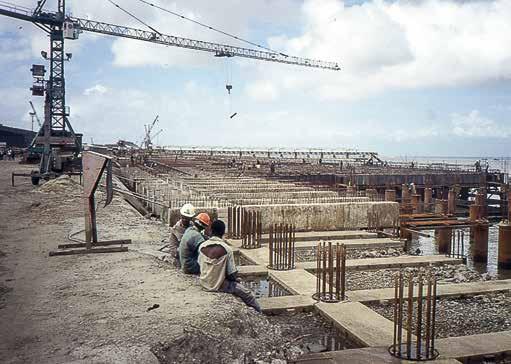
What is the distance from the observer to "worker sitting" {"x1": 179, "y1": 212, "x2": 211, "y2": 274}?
23.8 feet

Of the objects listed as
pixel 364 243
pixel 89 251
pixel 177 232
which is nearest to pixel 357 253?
pixel 364 243

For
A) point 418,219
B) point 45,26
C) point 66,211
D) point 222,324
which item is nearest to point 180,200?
point 66,211

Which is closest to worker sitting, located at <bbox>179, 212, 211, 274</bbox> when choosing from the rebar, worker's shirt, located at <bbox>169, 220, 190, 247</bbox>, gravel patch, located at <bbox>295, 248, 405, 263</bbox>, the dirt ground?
the dirt ground

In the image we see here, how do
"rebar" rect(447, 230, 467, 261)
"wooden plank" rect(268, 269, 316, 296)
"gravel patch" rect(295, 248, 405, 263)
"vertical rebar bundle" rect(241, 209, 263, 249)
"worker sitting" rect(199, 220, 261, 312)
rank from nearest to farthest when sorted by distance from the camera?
"worker sitting" rect(199, 220, 261, 312) < "wooden plank" rect(268, 269, 316, 296) < "gravel patch" rect(295, 248, 405, 263) < "vertical rebar bundle" rect(241, 209, 263, 249) < "rebar" rect(447, 230, 467, 261)

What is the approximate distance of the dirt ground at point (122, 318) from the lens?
4945 mm

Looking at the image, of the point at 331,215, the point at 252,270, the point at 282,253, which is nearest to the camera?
the point at 252,270

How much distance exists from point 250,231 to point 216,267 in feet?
20.9

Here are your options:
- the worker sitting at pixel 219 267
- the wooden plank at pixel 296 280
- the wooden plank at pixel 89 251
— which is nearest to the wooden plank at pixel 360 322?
the wooden plank at pixel 296 280

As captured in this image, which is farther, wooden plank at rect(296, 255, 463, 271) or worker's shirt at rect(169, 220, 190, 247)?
wooden plank at rect(296, 255, 463, 271)

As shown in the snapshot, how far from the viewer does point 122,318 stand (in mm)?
5672

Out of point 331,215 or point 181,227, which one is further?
point 331,215

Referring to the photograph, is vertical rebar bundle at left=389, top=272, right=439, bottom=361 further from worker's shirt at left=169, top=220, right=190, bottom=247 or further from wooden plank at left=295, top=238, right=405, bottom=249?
wooden plank at left=295, top=238, right=405, bottom=249

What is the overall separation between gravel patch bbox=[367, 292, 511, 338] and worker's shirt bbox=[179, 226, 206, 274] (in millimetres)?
3063

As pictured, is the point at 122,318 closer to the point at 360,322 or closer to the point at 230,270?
the point at 230,270
